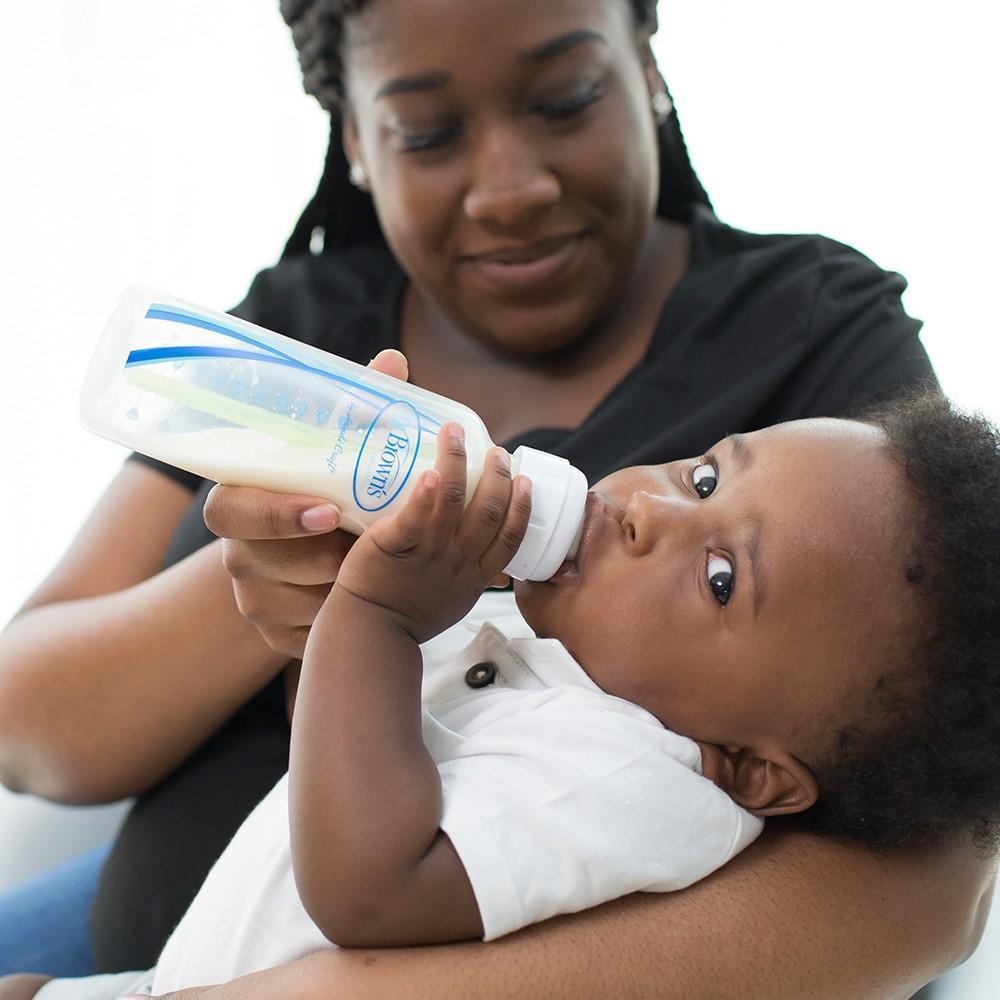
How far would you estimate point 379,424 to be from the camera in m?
1.06

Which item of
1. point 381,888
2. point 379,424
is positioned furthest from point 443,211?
point 381,888

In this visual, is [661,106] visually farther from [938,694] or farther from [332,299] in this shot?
[938,694]

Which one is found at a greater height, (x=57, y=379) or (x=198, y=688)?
(x=57, y=379)

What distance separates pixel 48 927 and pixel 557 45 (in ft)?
4.23

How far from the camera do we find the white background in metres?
2.58

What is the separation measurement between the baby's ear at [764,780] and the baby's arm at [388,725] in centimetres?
31

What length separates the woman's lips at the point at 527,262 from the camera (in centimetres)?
156

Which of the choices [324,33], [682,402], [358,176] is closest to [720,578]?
[682,402]

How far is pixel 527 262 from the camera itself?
1571 mm

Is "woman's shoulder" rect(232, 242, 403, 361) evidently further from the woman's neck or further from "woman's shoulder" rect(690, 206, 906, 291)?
"woman's shoulder" rect(690, 206, 906, 291)

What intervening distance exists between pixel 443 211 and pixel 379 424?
58 centimetres

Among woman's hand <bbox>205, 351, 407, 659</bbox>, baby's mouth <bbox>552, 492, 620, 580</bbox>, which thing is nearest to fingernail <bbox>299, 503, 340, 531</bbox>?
woman's hand <bbox>205, 351, 407, 659</bbox>

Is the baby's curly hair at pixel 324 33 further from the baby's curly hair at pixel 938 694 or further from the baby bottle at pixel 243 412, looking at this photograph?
the baby's curly hair at pixel 938 694

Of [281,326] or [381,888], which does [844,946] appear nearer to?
[381,888]
